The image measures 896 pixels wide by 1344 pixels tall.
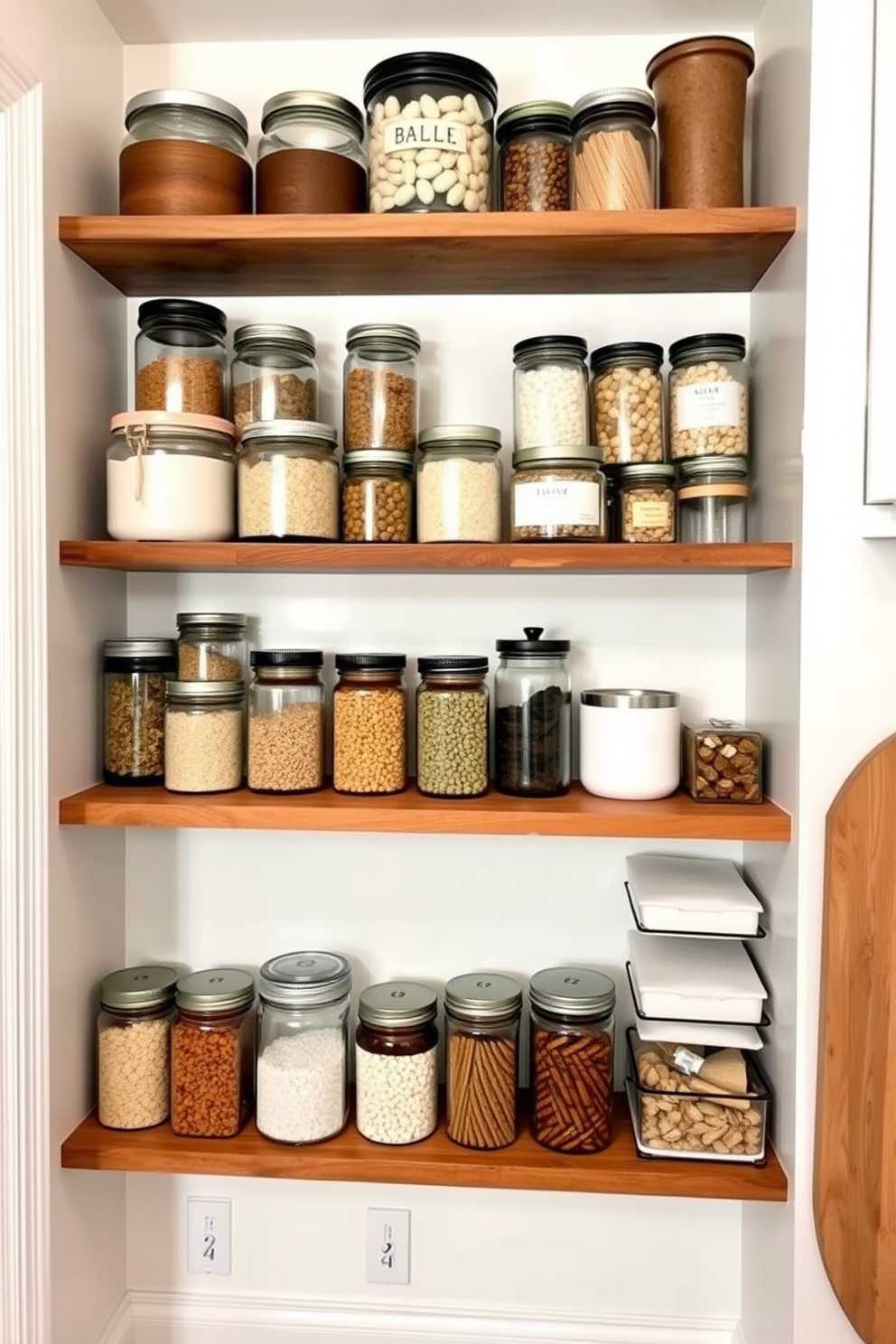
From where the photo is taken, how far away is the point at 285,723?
1.29m

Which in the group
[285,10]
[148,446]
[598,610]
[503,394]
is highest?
[285,10]

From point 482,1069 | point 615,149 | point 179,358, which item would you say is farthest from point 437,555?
point 482,1069

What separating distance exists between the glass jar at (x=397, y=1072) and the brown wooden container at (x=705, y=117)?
45.5 inches

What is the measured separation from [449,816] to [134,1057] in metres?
0.58

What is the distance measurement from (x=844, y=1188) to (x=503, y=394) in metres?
1.17

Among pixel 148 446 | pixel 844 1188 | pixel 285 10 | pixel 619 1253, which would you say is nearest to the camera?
pixel 844 1188

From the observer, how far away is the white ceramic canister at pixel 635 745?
4.12ft

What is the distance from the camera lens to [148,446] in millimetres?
1234

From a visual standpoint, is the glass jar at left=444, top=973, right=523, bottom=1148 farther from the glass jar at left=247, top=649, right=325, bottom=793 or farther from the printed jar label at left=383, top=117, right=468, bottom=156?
the printed jar label at left=383, top=117, right=468, bottom=156

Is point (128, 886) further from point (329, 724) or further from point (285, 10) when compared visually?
point (285, 10)

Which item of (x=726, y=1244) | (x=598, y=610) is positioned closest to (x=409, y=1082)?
(x=726, y=1244)

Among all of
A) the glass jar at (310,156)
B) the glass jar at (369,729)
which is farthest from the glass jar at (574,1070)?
the glass jar at (310,156)

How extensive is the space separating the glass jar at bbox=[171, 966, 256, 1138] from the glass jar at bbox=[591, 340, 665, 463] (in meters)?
0.93

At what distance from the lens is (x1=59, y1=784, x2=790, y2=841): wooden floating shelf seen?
118cm
